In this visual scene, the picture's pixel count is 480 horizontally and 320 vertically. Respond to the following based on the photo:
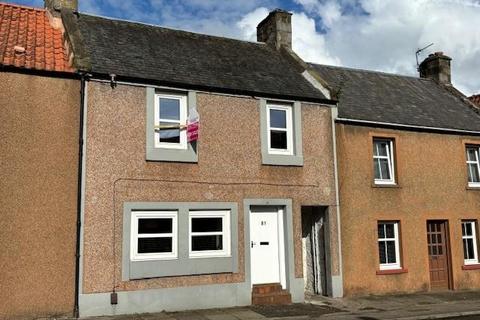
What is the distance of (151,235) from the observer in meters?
12.8

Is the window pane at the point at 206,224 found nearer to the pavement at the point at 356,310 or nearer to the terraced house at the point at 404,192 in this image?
the pavement at the point at 356,310

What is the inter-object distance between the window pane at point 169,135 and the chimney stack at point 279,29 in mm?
6781

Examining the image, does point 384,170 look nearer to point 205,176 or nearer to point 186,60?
point 205,176

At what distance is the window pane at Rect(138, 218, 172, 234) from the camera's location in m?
12.7

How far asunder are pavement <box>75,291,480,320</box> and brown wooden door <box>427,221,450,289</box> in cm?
155

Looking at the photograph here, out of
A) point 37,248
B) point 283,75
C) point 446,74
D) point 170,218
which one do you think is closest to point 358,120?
point 283,75

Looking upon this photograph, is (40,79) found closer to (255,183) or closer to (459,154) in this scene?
(255,183)

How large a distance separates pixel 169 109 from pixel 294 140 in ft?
12.6

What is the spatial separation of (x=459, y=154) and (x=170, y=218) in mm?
10917

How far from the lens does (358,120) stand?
16062mm

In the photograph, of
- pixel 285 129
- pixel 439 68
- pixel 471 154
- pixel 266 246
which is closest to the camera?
pixel 266 246

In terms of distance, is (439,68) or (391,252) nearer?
(391,252)

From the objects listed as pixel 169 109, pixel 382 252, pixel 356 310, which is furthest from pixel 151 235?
pixel 382 252

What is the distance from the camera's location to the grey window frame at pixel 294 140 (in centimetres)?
1445
